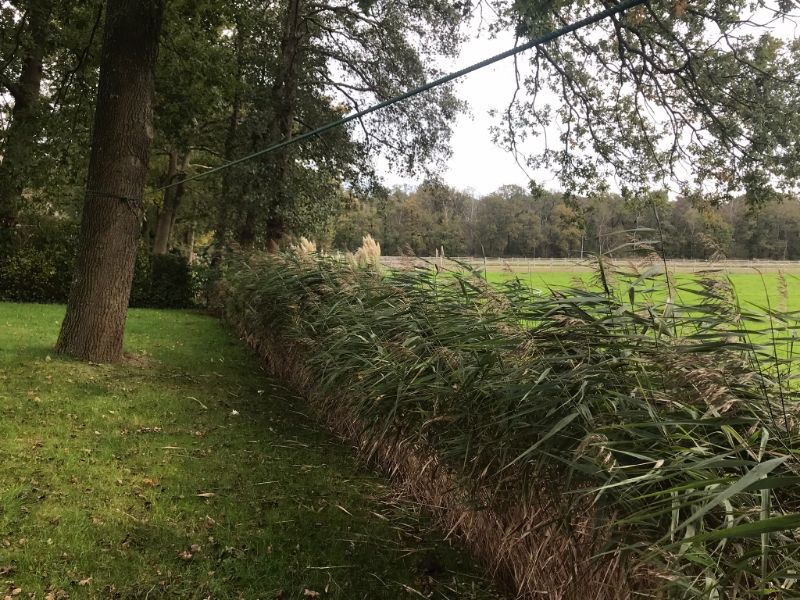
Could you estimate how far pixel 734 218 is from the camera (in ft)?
27.1

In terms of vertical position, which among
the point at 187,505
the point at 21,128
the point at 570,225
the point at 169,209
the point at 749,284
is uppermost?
the point at 21,128

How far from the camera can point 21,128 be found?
11086 millimetres

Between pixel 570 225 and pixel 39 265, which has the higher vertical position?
pixel 570 225

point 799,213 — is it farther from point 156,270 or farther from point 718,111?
point 156,270

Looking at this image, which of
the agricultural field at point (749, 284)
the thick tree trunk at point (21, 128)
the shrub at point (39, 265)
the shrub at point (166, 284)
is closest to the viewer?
the agricultural field at point (749, 284)

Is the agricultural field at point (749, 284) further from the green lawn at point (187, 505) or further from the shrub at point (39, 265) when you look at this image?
the shrub at point (39, 265)

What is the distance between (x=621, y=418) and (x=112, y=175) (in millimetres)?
5974

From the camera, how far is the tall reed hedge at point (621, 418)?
54.3 inches

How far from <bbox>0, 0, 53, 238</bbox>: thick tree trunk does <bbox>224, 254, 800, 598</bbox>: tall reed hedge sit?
9046 mm

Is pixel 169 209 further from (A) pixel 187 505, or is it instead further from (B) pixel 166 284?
(A) pixel 187 505

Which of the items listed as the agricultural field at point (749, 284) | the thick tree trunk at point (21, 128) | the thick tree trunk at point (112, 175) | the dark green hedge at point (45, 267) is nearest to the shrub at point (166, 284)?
the dark green hedge at point (45, 267)

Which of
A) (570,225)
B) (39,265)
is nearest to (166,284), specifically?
(39,265)

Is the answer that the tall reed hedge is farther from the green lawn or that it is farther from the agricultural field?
the green lawn

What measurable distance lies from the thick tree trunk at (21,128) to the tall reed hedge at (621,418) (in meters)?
9.05
